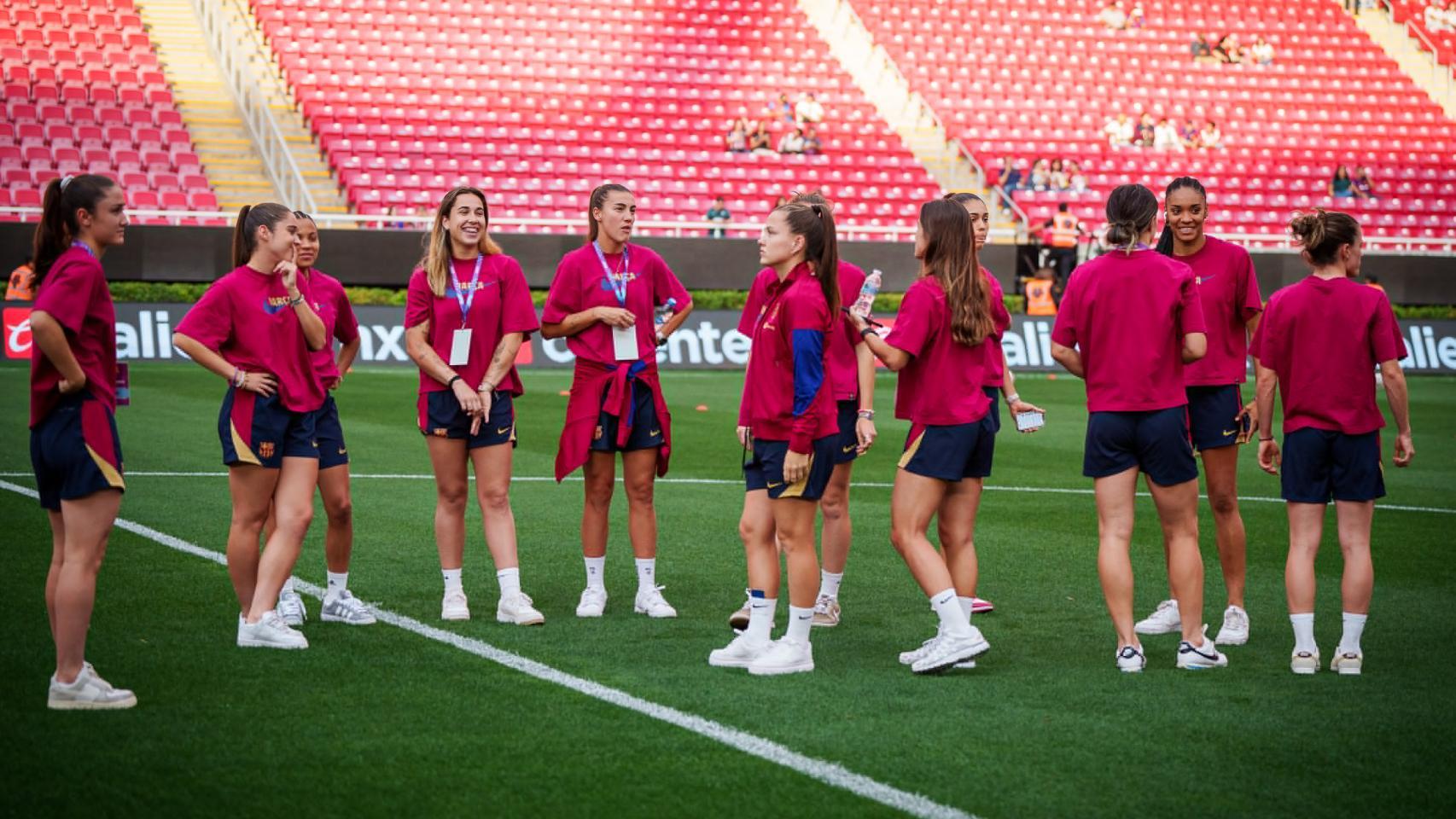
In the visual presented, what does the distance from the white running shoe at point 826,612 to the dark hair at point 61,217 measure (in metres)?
3.72

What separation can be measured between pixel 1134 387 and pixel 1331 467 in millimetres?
932

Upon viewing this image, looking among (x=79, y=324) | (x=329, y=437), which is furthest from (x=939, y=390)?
(x=79, y=324)

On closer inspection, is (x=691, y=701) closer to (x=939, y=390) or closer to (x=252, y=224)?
(x=939, y=390)

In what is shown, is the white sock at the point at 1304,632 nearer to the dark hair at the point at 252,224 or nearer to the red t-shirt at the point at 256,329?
the red t-shirt at the point at 256,329

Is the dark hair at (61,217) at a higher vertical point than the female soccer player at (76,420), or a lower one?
higher

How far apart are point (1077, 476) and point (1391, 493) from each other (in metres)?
2.44

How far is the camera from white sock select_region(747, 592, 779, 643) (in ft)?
21.6

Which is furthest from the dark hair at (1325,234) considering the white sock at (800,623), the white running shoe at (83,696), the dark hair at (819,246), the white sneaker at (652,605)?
the white running shoe at (83,696)

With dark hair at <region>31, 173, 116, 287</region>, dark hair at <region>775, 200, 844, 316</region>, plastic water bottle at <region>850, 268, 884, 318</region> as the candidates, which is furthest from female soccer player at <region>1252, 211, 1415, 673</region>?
dark hair at <region>31, 173, 116, 287</region>

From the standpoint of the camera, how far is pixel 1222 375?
7336 mm

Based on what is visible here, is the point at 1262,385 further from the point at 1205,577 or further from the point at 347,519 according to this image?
the point at 347,519

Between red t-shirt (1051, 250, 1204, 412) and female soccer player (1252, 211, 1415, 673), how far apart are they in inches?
19.1

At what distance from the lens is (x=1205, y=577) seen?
9016 millimetres

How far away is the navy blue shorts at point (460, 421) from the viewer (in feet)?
24.4
